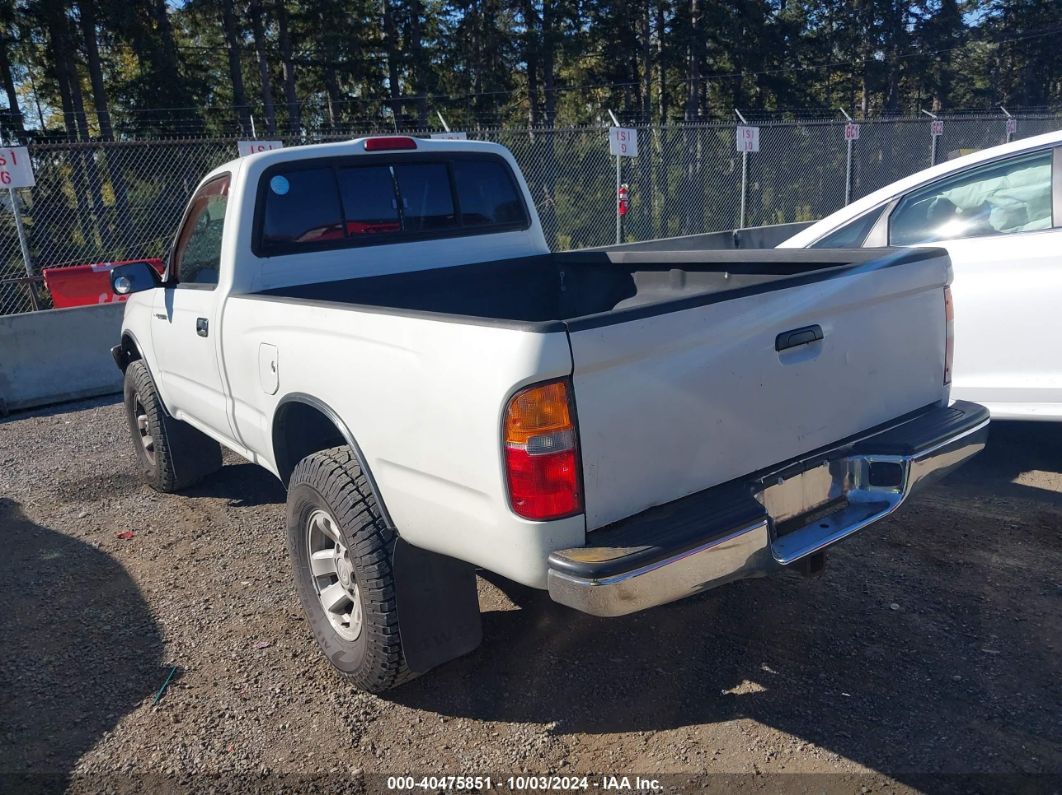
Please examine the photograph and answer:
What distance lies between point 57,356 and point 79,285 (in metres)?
2.11

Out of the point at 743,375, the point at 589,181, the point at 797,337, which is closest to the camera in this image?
the point at 743,375

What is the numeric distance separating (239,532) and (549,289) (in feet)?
7.26

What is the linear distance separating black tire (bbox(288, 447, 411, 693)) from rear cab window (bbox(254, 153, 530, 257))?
1372mm

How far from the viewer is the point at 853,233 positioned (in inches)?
217

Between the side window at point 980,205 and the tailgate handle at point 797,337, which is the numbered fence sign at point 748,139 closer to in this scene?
the side window at point 980,205

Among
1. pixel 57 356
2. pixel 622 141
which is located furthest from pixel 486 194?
pixel 622 141

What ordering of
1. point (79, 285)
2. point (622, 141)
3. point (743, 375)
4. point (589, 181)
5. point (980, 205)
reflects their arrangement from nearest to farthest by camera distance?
point (743, 375) → point (980, 205) → point (79, 285) → point (622, 141) → point (589, 181)

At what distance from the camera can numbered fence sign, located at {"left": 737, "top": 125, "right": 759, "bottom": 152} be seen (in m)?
13.3

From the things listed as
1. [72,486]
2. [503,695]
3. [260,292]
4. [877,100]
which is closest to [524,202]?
[260,292]

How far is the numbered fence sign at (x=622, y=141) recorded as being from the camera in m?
11.6

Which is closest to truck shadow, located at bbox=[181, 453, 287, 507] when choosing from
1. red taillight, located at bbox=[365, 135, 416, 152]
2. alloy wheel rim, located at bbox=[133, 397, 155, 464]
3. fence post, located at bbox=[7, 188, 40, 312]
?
alloy wheel rim, located at bbox=[133, 397, 155, 464]

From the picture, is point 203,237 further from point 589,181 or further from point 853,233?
point 589,181

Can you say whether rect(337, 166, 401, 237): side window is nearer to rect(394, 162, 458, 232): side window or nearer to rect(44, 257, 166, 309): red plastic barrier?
rect(394, 162, 458, 232): side window

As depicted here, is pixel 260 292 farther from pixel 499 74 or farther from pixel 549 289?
pixel 499 74
